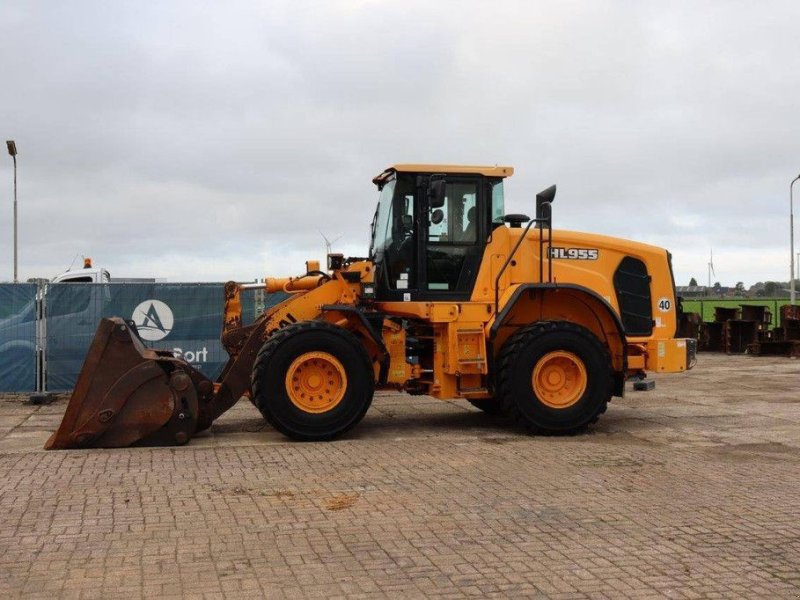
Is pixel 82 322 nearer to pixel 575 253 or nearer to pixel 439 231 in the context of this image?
pixel 439 231

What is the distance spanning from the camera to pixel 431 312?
34.7 feet

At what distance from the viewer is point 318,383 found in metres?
10.1

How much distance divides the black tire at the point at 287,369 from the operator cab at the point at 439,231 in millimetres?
1044

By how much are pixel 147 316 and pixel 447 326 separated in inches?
255

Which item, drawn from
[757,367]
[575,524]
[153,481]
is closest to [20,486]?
[153,481]

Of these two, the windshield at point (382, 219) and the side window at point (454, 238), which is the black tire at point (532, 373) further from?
the windshield at point (382, 219)

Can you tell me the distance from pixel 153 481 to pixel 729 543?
4691mm

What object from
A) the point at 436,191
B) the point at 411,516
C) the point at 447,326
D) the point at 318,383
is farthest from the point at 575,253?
the point at 411,516

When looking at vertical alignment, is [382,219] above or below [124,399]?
above

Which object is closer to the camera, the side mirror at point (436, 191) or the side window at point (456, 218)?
the side mirror at point (436, 191)

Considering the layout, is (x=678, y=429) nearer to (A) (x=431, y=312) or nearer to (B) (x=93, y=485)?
(A) (x=431, y=312)

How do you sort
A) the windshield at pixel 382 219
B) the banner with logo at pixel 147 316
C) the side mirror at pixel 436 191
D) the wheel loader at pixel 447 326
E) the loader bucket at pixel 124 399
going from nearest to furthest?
1. the loader bucket at pixel 124 399
2. the wheel loader at pixel 447 326
3. the side mirror at pixel 436 191
4. the windshield at pixel 382 219
5. the banner with logo at pixel 147 316

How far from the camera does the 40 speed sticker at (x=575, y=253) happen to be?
11.0 metres

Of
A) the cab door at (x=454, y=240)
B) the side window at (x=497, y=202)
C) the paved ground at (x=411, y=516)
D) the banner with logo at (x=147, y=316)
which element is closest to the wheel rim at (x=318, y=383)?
the paved ground at (x=411, y=516)
